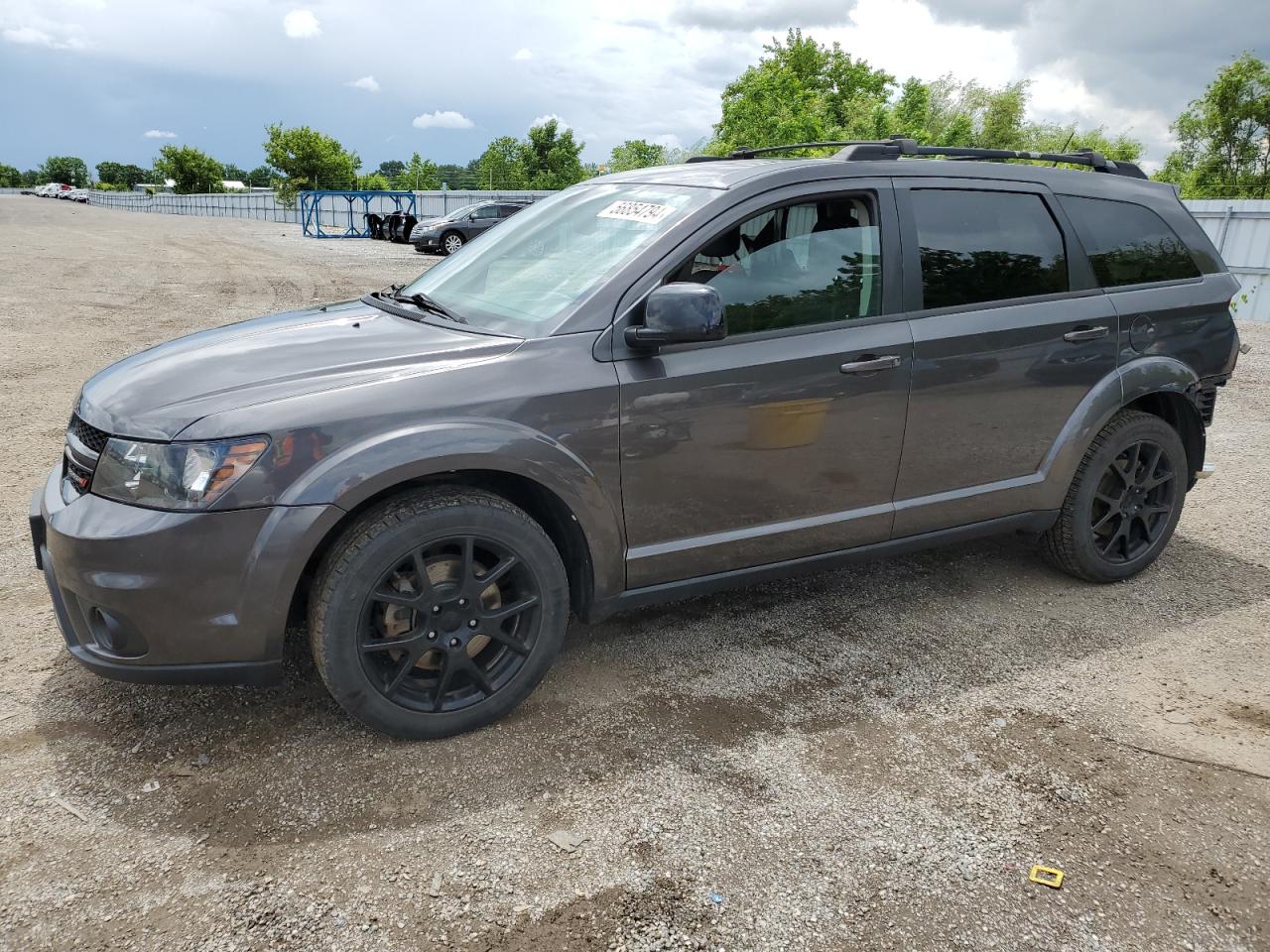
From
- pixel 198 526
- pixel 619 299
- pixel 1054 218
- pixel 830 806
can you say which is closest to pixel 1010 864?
pixel 830 806

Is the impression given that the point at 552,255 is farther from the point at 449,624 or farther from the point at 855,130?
the point at 855,130

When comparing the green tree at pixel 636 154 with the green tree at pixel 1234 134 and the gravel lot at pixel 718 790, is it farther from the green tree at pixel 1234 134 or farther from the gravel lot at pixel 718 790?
the gravel lot at pixel 718 790

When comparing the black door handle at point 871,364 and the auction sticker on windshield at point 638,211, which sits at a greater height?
the auction sticker on windshield at point 638,211

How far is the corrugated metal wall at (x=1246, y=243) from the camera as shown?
17.2 meters

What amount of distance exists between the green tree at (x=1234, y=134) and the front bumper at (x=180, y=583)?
2417 inches

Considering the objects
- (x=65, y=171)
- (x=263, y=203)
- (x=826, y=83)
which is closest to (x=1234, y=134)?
(x=826, y=83)

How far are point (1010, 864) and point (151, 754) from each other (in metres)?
2.57

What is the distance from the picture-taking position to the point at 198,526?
257cm

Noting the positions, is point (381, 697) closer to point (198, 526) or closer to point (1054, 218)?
point (198, 526)

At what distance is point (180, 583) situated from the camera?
8.50 feet

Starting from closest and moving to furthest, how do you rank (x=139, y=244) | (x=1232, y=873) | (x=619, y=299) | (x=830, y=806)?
A: (x=1232, y=873) < (x=830, y=806) < (x=619, y=299) < (x=139, y=244)

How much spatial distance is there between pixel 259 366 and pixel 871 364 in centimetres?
213

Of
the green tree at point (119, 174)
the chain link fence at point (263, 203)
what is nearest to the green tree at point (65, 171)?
the green tree at point (119, 174)

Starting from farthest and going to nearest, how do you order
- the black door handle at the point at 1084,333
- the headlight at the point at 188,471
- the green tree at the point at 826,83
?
the green tree at the point at 826,83
the black door handle at the point at 1084,333
the headlight at the point at 188,471
